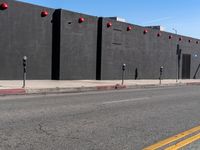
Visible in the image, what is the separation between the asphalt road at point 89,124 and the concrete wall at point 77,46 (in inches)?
517

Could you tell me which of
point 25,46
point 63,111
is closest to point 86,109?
point 63,111

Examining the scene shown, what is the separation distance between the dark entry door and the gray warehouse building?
4.30 m

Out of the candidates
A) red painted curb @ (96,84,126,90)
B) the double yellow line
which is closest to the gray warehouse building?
red painted curb @ (96,84,126,90)

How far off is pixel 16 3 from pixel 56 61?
4.86 meters

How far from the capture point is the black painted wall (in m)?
23.8

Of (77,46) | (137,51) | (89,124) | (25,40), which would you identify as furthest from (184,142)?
(137,51)

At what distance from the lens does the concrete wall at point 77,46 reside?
1086 inches

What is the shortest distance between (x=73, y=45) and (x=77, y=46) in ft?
1.39

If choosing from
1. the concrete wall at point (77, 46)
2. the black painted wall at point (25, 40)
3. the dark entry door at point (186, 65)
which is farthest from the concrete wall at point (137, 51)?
the black painted wall at point (25, 40)

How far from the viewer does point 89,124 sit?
403 inches

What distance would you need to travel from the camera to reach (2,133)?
8664 mm

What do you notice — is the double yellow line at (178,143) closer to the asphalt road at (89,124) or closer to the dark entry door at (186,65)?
the asphalt road at (89,124)

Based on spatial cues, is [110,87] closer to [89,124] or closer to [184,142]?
[89,124]

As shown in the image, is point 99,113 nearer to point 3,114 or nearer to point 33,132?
point 3,114
